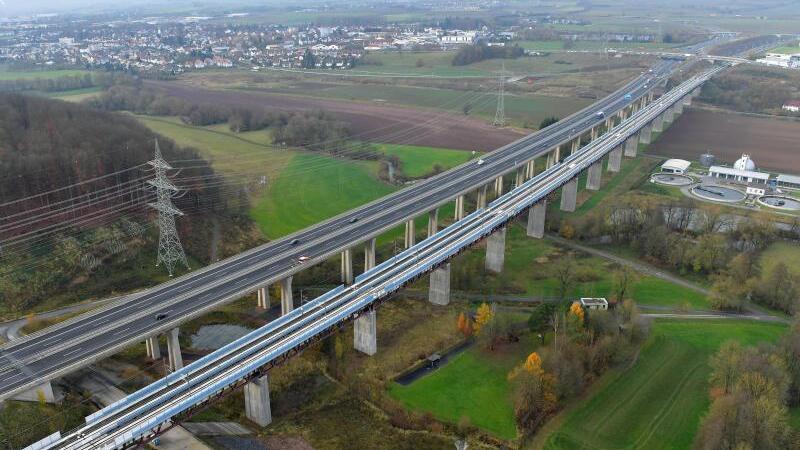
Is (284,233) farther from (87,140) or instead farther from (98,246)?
(87,140)

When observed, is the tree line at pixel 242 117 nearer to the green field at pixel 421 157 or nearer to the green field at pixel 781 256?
the green field at pixel 421 157

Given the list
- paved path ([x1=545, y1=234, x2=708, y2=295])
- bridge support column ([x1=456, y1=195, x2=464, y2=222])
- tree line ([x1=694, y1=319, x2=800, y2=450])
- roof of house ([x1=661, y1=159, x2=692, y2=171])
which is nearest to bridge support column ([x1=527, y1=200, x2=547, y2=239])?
paved path ([x1=545, y1=234, x2=708, y2=295])

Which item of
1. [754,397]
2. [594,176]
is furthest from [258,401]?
[594,176]

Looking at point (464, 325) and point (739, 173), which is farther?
point (739, 173)

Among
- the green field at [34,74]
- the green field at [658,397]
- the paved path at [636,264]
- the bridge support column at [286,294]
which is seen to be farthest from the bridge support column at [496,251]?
the green field at [34,74]

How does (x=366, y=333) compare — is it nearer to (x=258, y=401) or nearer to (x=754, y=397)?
(x=258, y=401)

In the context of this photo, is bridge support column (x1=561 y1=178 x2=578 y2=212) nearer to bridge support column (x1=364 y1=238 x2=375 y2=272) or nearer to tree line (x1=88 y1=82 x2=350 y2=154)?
bridge support column (x1=364 y1=238 x2=375 y2=272)

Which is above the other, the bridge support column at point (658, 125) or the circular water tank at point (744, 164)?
the bridge support column at point (658, 125)
